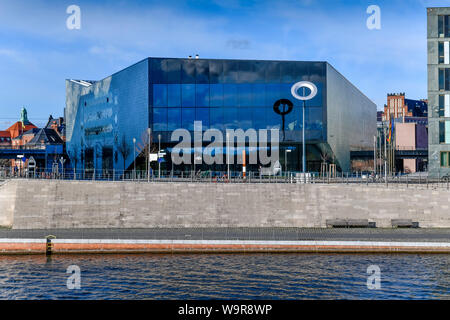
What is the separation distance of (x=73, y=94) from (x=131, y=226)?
65.3 meters

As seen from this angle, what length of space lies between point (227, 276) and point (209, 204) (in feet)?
56.8

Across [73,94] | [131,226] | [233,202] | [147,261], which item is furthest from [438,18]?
[73,94]

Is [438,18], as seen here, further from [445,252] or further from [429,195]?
[445,252]

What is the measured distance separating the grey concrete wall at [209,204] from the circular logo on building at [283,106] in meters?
27.8

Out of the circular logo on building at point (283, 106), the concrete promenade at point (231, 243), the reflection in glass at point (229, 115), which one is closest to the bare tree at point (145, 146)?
the reflection in glass at point (229, 115)

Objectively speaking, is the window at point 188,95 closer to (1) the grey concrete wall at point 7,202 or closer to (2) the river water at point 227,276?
(1) the grey concrete wall at point 7,202

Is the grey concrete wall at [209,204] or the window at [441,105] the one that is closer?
the grey concrete wall at [209,204]

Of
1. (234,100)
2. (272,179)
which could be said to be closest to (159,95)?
(234,100)

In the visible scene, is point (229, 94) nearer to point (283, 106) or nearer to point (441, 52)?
point (283, 106)

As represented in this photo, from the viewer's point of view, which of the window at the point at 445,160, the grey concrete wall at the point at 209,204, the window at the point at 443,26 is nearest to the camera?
the grey concrete wall at the point at 209,204

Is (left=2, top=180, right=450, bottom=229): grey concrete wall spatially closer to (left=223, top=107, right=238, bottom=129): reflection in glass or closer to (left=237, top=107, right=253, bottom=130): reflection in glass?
(left=237, top=107, right=253, bottom=130): reflection in glass

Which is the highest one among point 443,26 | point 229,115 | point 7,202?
point 443,26

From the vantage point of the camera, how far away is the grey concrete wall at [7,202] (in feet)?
145

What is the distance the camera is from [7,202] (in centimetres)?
4459
